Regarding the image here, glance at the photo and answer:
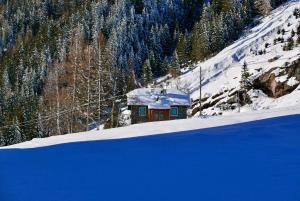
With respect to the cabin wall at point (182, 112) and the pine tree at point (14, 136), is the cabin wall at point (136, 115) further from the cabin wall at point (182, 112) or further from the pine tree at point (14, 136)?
the pine tree at point (14, 136)

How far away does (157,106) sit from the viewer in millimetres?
31531

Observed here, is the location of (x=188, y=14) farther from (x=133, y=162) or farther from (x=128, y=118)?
(x=133, y=162)

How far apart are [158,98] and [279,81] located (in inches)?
333

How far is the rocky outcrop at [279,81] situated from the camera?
29.9 meters

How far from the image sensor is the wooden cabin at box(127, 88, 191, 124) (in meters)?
31.4

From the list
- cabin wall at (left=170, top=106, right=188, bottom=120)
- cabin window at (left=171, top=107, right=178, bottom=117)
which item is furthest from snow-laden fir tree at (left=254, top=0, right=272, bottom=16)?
cabin window at (left=171, top=107, right=178, bottom=117)

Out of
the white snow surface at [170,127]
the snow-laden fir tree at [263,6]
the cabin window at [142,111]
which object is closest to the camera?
the white snow surface at [170,127]

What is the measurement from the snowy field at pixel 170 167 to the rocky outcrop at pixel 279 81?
2282cm

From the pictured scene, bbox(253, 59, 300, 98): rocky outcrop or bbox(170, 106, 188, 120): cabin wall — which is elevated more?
bbox(253, 59, 300, 98): rocky outcrop

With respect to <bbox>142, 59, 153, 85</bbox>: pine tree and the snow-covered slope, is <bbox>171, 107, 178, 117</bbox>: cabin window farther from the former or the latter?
<bbox>142, 59, 153, 85</bbox>: pine tree

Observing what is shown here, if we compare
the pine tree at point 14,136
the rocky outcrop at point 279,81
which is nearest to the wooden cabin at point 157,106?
the rocky outcrop at point 279,81

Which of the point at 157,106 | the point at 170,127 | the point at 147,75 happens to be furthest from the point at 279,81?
the point at 147,75

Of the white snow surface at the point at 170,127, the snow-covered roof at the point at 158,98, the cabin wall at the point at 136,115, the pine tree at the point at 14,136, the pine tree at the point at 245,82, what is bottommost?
the pine tree at the point at 14,136

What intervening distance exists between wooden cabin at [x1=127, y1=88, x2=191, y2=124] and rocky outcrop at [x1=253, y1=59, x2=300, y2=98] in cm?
548
